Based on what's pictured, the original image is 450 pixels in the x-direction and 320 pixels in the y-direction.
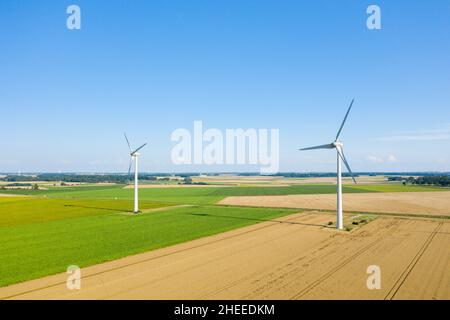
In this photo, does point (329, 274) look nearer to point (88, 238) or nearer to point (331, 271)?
point (331, 271)

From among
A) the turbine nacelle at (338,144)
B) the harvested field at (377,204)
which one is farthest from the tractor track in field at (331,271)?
the harvested field at (377,204)

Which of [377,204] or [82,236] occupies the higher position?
[82,236]

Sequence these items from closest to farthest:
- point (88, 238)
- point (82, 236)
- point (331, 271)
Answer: point (331, 271) → point (88, 238) → point (82, 236)

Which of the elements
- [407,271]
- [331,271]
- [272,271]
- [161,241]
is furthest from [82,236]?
[407,271]

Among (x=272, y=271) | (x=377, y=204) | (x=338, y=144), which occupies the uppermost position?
(x=338, y=144)

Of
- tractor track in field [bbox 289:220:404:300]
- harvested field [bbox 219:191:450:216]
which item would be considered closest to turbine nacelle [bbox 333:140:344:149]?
tractor track in field [bbox 289:220:404:300]

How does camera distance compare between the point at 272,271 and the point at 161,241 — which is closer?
the point at 272,271

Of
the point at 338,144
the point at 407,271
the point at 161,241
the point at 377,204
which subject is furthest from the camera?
the point at 377,204
